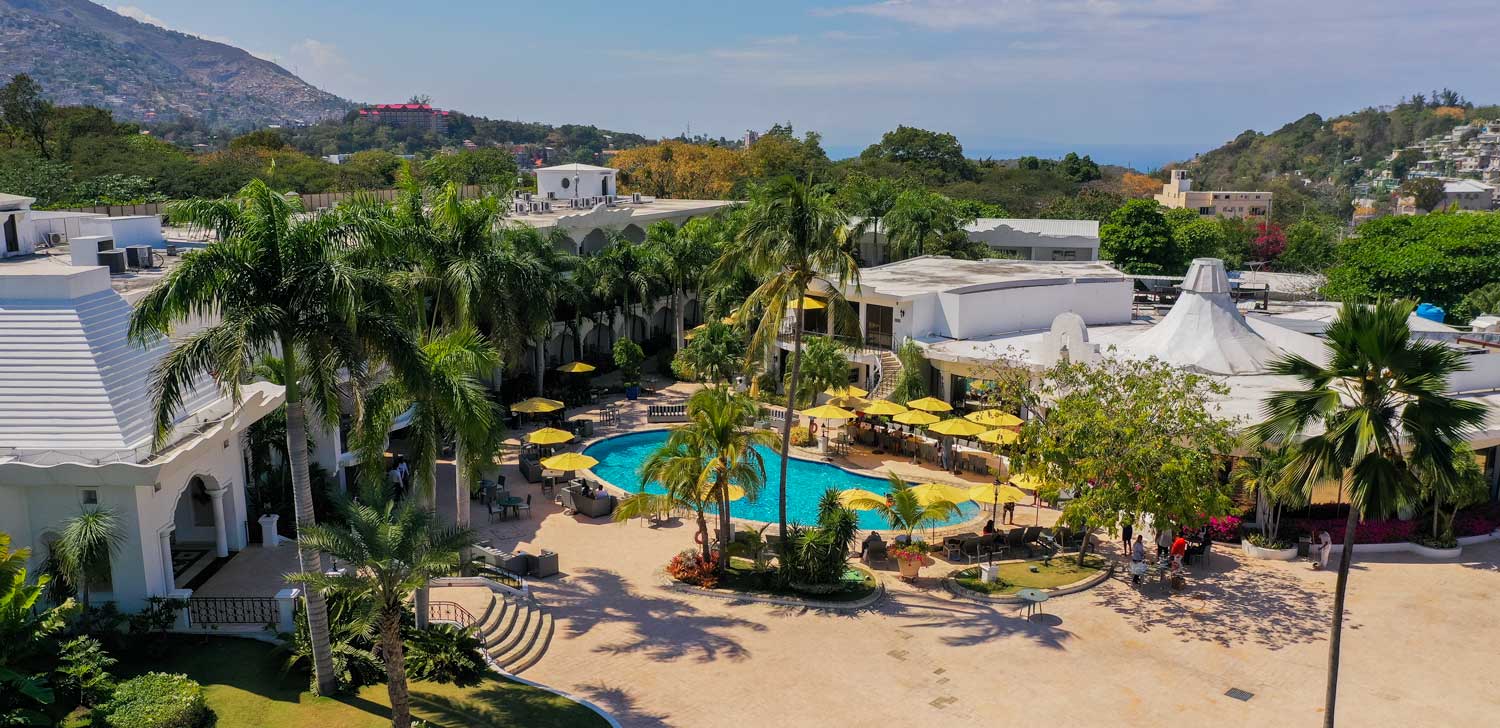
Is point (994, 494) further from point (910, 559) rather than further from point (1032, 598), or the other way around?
point (1032, 598)

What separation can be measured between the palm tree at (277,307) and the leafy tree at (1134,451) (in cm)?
1473

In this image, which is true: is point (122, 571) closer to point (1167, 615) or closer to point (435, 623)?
point (435, 623)

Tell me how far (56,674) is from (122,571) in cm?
310

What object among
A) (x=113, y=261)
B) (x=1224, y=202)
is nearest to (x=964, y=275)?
(x=113, y=261)

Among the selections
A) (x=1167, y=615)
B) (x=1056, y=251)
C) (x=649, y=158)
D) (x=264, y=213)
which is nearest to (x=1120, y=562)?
(x=1167, y=615)

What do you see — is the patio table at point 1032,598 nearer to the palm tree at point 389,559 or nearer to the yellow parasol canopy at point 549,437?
the palm tree at point 389,559

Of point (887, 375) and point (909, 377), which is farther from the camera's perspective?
point (887, 375)

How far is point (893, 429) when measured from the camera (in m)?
37.0

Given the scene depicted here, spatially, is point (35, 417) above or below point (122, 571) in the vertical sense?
above

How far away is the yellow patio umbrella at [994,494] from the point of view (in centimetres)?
2675

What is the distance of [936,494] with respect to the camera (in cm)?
2564

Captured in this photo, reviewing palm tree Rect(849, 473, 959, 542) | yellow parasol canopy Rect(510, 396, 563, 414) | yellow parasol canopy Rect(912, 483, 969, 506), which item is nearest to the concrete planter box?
yellow parasol canopy Rect(912, 483, 969, 506)

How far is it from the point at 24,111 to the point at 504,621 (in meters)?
95.7

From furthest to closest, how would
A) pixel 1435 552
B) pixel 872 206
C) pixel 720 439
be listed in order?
pixel 872 206, pixel 1435 552, pixel 720 439
